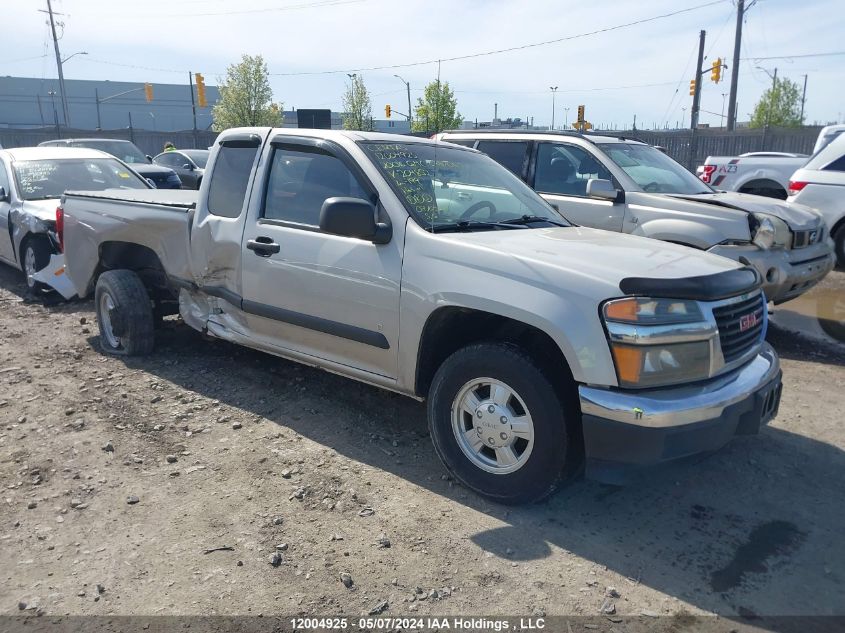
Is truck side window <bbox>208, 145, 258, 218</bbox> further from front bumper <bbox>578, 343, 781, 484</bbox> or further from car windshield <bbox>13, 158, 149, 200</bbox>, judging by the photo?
car windshield <bbox>13, 158, 149, 200</bbox>

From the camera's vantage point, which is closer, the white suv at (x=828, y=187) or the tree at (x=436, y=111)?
the white suv at (x=828, y=187)

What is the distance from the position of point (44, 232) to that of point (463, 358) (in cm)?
591

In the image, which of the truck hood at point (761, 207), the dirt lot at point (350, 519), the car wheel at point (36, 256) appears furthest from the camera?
the car wheel at point (36, 256)

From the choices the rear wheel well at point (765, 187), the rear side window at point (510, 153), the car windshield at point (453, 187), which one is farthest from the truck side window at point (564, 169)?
the rear wheel well at point (765, 187)

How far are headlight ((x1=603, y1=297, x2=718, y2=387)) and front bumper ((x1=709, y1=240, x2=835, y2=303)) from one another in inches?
129

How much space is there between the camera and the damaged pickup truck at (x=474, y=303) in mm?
3180

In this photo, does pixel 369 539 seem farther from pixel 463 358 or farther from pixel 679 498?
pixel 679 498

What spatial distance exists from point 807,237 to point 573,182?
7.50 ft

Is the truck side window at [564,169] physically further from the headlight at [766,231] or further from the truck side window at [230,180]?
the truck side window at [230,180]

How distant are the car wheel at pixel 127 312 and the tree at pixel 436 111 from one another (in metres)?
28.6

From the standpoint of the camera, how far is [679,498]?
3.72m

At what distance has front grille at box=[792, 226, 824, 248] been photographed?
6.64 m

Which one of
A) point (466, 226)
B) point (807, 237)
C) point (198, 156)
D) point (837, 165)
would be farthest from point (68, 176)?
point (198, 156)

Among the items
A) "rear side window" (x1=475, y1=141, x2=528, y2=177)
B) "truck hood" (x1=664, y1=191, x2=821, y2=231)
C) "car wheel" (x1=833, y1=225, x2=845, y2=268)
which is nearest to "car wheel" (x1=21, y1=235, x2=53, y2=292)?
"rear side window" (x1=475, y1=141, x2=528, y2=177)
